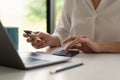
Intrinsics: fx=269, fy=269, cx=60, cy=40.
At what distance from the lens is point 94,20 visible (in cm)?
148

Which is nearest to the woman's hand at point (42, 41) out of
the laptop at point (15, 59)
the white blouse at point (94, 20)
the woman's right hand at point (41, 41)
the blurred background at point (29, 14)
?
the woman's right hand at point (41, 41)

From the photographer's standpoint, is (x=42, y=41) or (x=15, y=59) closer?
(x=15, y=59)

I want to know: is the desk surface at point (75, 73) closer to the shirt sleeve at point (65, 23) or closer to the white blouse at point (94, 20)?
the white blouse at point (94, 20)

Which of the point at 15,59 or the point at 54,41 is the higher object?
the point at 15,59

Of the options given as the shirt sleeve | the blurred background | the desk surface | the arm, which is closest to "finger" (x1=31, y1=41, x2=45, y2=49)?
the arm

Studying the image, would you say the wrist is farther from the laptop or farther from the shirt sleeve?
the laptop

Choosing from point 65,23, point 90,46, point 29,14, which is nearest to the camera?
point 90,46

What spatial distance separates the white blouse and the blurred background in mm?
762

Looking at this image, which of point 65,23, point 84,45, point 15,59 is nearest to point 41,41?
point 84,45

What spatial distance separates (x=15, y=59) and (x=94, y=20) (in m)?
0.76

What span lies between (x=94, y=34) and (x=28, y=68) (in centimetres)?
73

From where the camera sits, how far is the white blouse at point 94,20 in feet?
4.77

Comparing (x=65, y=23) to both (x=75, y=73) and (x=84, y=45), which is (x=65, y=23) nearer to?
(x=84, y=45)

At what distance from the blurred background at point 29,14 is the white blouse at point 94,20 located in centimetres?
76
